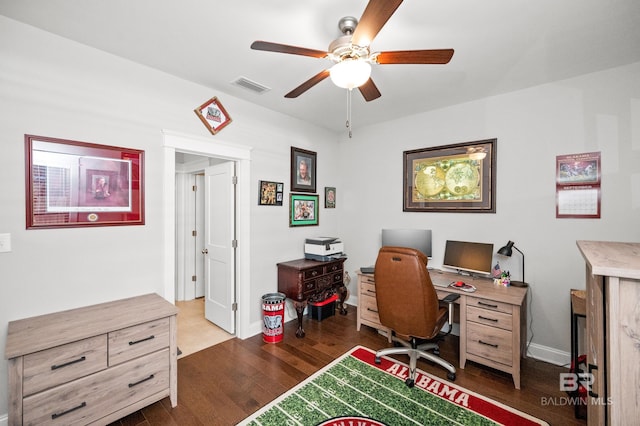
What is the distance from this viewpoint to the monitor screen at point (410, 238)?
3406mm

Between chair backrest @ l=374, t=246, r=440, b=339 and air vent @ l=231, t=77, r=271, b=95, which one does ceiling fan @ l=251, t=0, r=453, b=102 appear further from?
chair backrest @ l=374, t=246, r=440, b=339

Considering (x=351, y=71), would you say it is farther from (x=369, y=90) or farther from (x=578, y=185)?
(x=578, y=185)

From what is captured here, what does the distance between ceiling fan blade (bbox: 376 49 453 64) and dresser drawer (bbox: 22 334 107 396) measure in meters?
2.49

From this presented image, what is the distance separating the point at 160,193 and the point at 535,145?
3.65 metres

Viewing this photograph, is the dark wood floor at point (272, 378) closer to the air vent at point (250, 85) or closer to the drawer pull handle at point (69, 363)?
the drawer pull handle at point (69, 363)

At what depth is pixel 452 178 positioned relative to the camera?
328 cm

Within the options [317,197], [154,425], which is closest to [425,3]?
[317,197]

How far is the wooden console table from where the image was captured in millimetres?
3205

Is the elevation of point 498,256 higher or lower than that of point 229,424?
higher

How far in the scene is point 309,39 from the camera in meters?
1.99

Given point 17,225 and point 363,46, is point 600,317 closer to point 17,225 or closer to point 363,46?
point 363,46

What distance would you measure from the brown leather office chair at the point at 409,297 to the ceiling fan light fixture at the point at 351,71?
1350 millimetres
